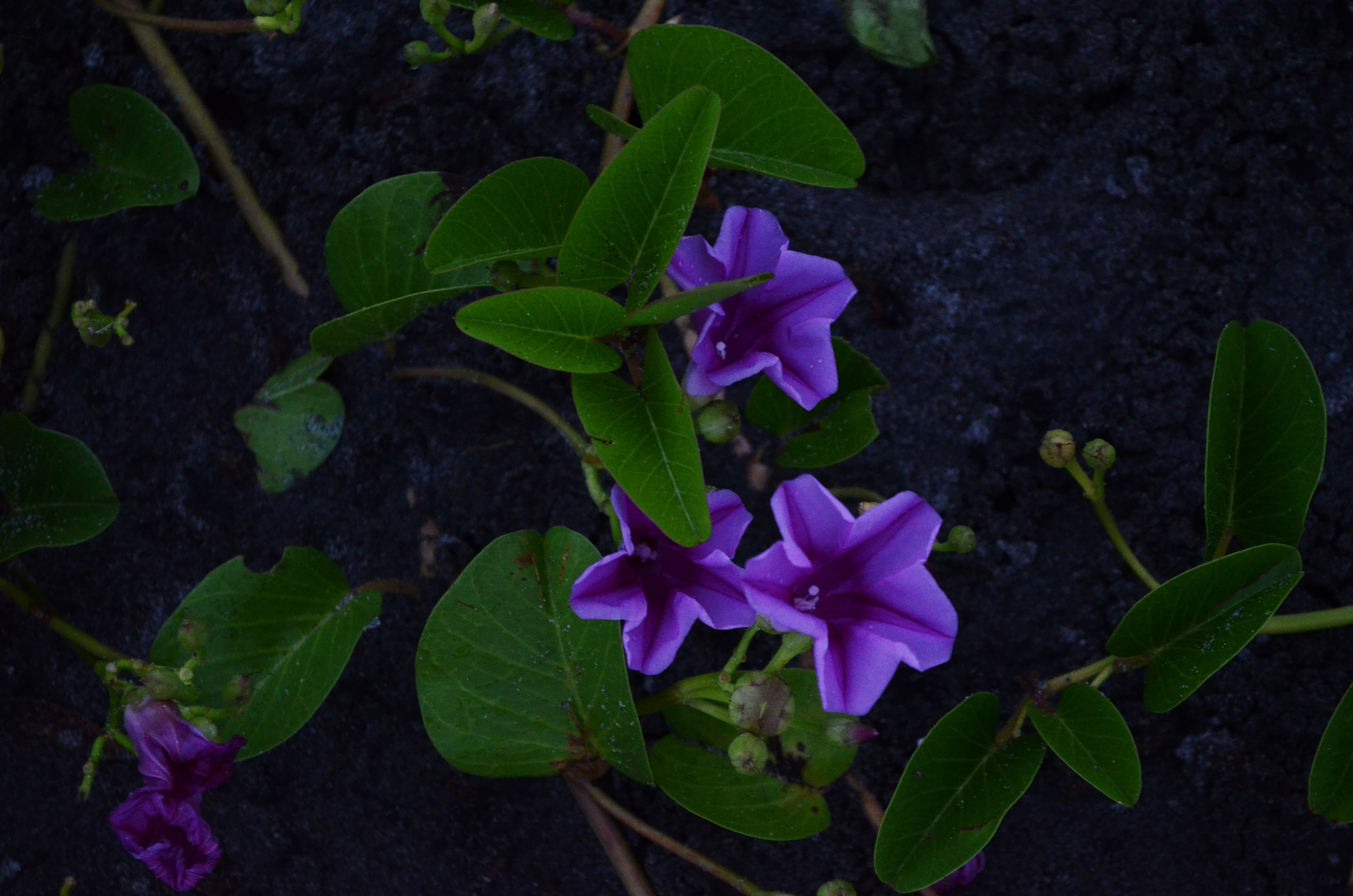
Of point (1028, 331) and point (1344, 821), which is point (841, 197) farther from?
point (1344, 821)

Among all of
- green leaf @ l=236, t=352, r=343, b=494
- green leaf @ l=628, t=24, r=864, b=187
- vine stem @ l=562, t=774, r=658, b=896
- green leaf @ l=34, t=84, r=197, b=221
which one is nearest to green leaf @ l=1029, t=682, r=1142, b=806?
vine stem @ l=562, t=774, r=658, b=896

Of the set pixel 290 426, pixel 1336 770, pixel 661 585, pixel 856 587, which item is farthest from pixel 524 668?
pixel 1336 770

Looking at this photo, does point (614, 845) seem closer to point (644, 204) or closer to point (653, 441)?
point (653, 441)

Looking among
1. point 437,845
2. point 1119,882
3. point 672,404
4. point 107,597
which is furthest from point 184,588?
point 1119,882

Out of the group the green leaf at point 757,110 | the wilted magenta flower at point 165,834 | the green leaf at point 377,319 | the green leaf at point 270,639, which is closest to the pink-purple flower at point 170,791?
the wilted magenta flower at point 165,834

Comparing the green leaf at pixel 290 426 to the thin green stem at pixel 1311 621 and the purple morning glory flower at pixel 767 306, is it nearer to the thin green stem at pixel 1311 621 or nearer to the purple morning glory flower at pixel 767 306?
the purple morning glory flower at pixel 767 306

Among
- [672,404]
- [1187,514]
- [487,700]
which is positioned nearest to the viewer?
[672,404]

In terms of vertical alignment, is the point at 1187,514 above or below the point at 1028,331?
below
